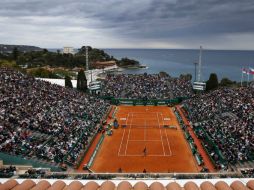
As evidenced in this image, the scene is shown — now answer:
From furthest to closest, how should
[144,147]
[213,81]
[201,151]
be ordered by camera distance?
[213,81] < [144,147] < [201,151]

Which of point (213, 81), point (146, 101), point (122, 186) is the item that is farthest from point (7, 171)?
point (213, 81)

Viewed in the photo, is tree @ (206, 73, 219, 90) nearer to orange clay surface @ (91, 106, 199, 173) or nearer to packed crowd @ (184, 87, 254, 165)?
packed crowd @ (184, 87, 254, 165)

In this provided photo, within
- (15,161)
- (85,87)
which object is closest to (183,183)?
(15,161)

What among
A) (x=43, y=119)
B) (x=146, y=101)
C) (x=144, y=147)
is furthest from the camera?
(x=146, y=101)

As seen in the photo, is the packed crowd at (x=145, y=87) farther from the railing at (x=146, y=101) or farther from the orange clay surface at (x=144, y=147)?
the orange clay surface at (x=144, y=147)

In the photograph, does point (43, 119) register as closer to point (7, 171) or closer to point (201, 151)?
point (7, 171)

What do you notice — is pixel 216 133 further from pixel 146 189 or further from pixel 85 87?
pixel 85 87

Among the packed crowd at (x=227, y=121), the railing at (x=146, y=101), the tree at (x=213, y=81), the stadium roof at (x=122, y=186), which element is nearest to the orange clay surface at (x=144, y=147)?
the packed crowd at (x=227, y=121)
